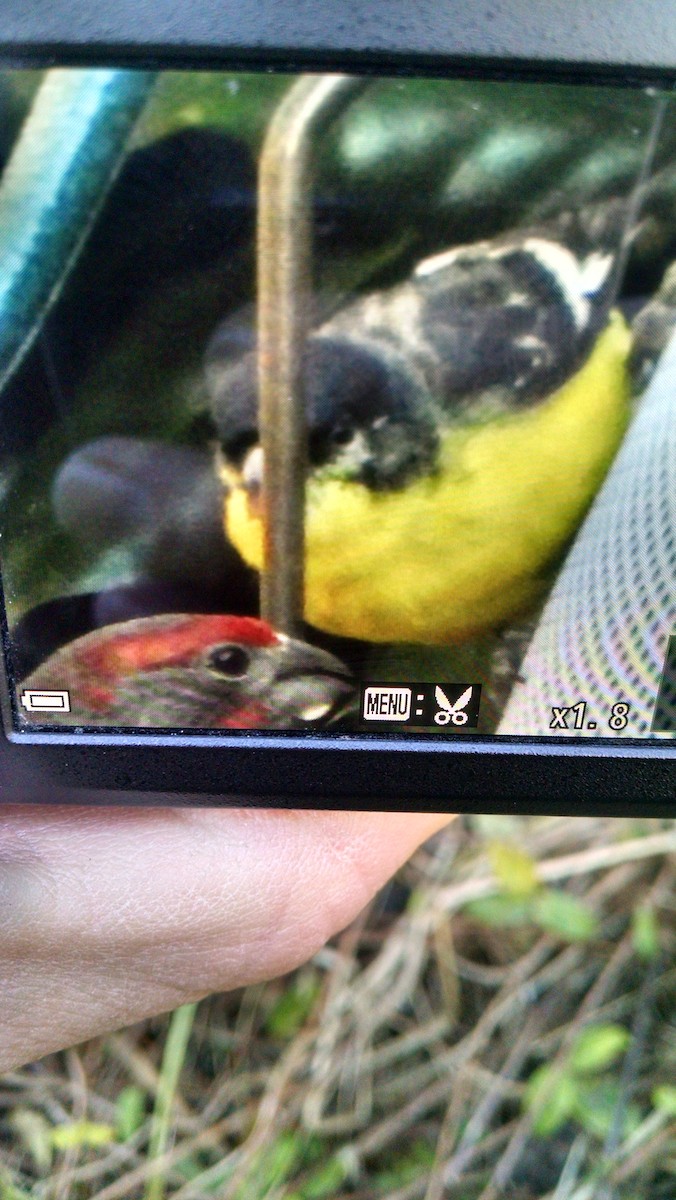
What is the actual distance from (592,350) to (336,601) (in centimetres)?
17

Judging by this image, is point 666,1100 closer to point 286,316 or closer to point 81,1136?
point 81,1136

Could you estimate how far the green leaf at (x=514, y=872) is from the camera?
90 cm

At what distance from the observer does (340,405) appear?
486mm

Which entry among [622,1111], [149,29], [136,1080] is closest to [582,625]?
[149,29]

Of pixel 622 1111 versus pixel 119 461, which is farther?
pixel 622 1111

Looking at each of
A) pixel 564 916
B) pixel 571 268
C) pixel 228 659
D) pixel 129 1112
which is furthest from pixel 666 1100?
pixel 571 268

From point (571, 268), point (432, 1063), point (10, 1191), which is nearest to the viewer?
point (571, 268)

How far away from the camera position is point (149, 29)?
0.43 metres

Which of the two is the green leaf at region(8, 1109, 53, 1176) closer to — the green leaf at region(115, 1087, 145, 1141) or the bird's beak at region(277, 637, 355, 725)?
the green leaf at region(115, 1087, 145, 1141)

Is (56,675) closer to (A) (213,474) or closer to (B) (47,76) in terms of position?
(A) (213,474)

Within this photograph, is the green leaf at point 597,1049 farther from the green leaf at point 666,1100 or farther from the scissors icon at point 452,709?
the scissors icon at point 452,709

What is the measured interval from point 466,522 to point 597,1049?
1.66 ft

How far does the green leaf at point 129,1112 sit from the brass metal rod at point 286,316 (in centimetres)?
51

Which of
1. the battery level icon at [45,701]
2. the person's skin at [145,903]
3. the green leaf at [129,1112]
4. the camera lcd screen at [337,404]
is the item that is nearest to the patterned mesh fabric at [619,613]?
the camera lcd screen at [337,404]
